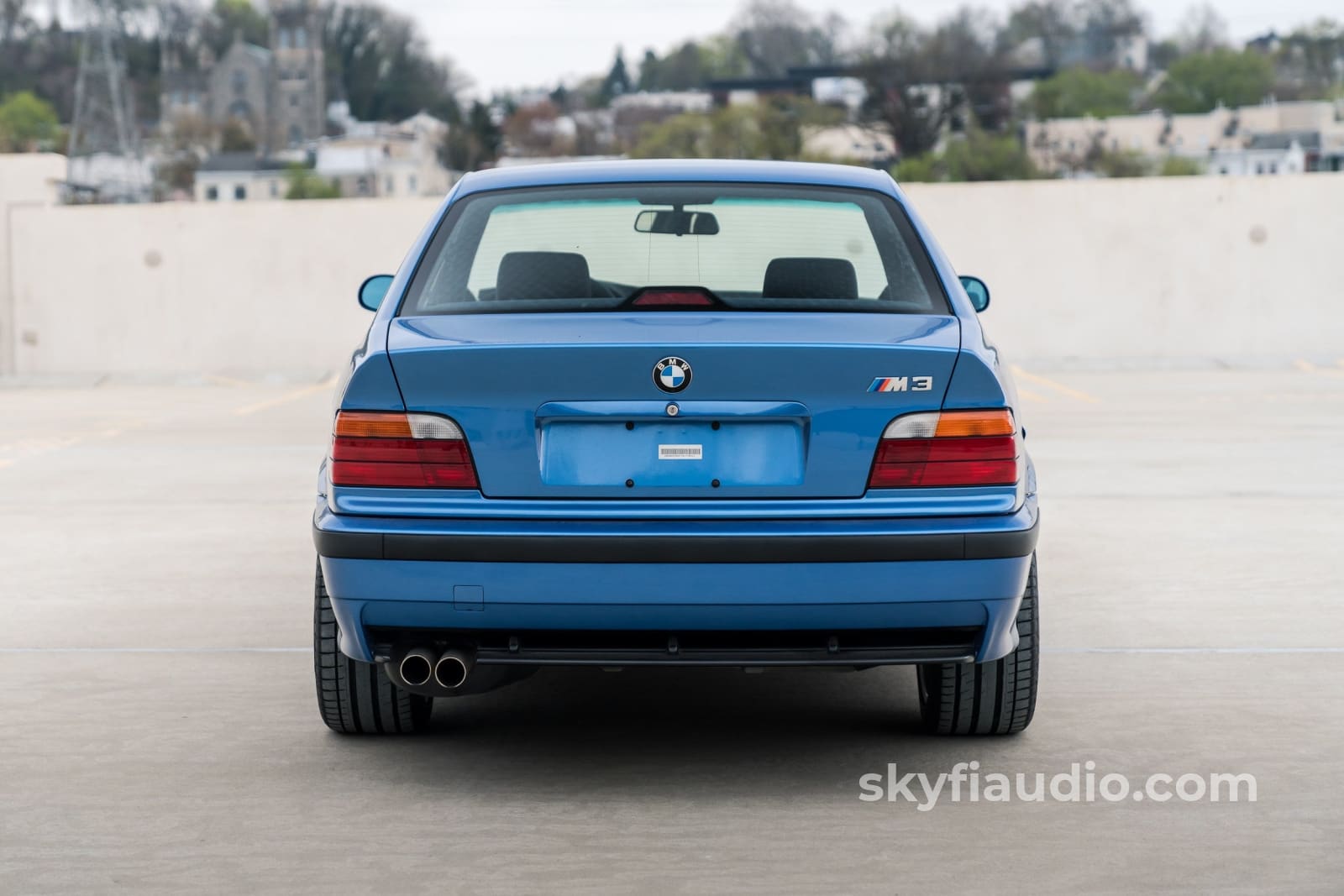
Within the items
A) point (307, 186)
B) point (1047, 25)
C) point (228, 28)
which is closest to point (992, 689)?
point (307, 186)

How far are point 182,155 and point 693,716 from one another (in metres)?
155

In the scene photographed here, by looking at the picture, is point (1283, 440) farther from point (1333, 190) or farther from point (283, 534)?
point (1333, 190)

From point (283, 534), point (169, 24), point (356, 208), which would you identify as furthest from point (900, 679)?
point (169, 24)

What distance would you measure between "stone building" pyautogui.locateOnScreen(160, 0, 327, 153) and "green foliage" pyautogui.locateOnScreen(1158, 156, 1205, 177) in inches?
3669

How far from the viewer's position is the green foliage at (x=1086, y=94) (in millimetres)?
139750

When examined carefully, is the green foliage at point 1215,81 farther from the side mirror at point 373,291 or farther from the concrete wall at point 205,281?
the side mirror at point 373,291

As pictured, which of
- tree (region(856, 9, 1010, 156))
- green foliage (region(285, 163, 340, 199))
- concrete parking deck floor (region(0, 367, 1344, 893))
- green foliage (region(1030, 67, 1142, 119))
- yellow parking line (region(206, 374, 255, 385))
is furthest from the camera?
green foliage (region(1030, 67, 1142, 119))

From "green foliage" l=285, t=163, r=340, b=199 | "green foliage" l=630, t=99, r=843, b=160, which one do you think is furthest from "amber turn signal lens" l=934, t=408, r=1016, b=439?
"green foliage" l=285, t=163, r=340, b=199

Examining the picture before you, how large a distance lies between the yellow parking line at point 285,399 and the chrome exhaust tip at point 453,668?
13048 mm

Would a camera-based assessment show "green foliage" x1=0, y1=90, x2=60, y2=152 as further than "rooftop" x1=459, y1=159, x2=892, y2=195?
Yes

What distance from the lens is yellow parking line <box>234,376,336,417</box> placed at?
685 inches

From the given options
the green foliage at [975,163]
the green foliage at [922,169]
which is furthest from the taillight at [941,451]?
the green foliage at [922,169]

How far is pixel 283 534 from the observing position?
28.8 ft

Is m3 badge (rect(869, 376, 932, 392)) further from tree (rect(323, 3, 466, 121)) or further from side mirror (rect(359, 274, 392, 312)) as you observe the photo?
tree (rect(323, 3, 466, 121))
